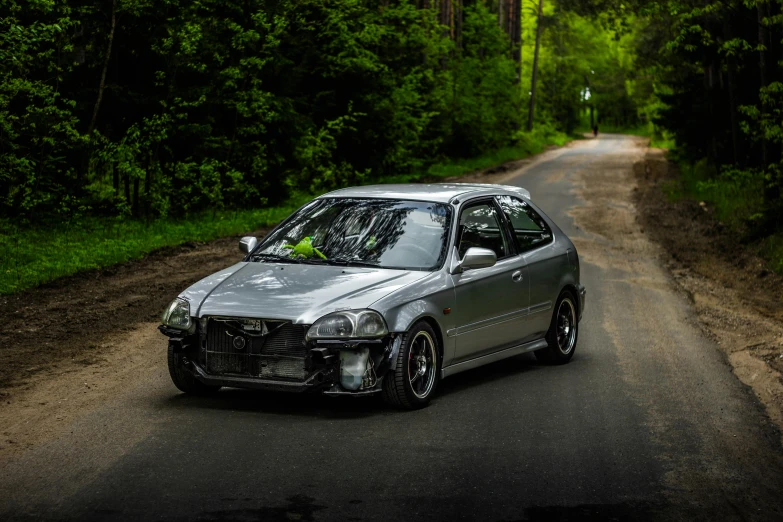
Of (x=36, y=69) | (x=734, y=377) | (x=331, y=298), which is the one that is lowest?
(x=734, y=377)

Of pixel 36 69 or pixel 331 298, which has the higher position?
pixel 36 69

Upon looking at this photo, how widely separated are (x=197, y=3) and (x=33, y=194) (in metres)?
5.08

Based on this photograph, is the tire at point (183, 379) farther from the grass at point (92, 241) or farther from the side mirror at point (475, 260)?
the grass at point (92, 241)

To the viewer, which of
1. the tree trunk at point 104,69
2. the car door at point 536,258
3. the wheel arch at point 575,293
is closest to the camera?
the car door at point 536,258

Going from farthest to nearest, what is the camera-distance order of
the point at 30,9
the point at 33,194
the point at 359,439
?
the point at 33,194
the point at 30,9
the point at 359,439

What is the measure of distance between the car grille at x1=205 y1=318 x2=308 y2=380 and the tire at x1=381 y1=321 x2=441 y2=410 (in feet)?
2.14

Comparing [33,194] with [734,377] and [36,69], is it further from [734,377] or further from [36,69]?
[734,377]

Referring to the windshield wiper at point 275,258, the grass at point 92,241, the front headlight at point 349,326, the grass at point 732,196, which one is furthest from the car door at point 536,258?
the grass at point 732,196

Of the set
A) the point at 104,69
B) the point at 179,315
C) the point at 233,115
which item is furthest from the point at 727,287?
the point at 233,115

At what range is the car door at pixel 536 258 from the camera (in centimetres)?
998

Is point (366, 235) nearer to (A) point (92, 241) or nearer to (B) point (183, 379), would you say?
(B) point (183, 379)

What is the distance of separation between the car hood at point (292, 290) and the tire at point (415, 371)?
1.29 feet

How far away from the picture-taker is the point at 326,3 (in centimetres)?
2750

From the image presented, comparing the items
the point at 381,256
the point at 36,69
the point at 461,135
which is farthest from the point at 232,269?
the point at 461,135
